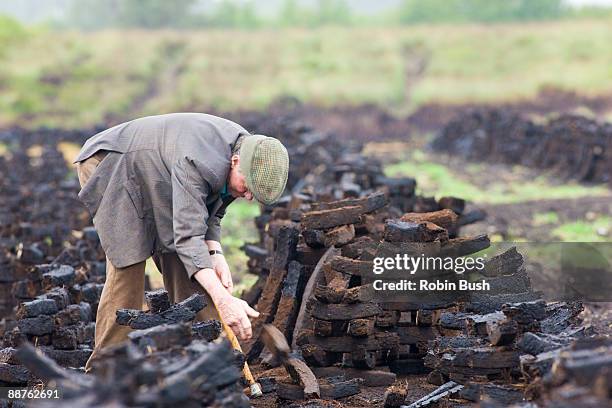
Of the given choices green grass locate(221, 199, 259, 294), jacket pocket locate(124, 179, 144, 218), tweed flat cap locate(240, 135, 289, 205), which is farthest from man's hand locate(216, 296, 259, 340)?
green grass locate(221, 199, 259, 294)

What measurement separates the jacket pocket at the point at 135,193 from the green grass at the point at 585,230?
9.23 m

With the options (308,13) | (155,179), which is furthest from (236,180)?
(308,13)

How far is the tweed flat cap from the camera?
546 cm

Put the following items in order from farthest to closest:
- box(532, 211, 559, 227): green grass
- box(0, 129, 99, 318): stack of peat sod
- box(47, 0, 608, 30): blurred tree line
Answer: box(47, 0, 608, 30): blurred tree line → box(532, 211, 559, 227): green grass → box(0, 129, 99, 318): stack of peat sod

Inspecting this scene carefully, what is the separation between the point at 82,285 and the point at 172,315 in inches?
110

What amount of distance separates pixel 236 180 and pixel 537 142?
20.2 meters

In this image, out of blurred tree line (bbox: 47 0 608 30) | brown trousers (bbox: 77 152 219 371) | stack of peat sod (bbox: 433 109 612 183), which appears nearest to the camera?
brown trousers (bbox: 77 152 219 371)

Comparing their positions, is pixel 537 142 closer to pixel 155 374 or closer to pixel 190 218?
pixel 190 218

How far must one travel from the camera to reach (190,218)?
5430mm

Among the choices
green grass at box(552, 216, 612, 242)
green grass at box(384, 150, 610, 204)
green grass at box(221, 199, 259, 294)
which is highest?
green grass at box(221, 199, 259, 294)

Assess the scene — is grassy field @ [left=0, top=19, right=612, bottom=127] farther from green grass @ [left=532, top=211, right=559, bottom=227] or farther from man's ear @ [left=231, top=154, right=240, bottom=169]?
man's ear @ [left=231, top=154, right=240, bottom=169]

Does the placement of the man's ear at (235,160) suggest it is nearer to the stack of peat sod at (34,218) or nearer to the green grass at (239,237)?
the stack of peat sod at (34,218)

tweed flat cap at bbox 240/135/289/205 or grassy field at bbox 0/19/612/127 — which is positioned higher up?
tweed flat cap at bbox 240/135/289/205

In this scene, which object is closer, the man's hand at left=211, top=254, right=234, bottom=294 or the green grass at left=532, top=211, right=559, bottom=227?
the man's hand at left=211, top=254, right=234, bottom=294
